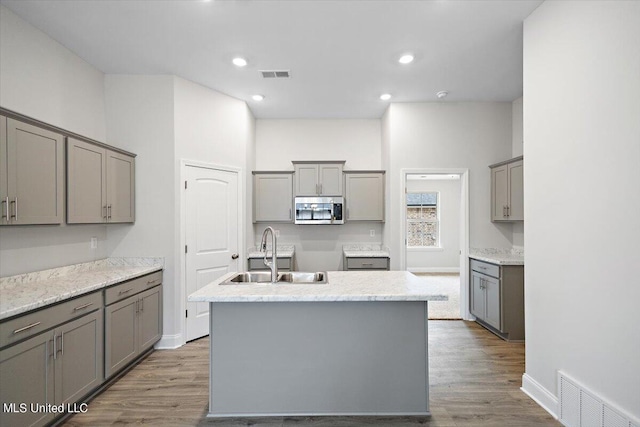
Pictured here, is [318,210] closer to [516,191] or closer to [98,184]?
[516,191]

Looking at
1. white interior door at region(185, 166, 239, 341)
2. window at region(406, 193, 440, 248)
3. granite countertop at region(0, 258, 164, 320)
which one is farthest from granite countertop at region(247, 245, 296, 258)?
window at region(406, 193, 440, 248)

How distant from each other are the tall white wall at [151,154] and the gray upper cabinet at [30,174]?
1017 millimetres

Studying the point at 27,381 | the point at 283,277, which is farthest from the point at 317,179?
the point at 27,381

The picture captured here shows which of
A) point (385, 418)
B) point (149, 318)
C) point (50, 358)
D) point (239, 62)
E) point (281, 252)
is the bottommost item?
point (385, 418)

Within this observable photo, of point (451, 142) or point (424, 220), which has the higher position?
point (451, 142)

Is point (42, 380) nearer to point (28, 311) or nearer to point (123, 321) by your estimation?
point (28, 311)

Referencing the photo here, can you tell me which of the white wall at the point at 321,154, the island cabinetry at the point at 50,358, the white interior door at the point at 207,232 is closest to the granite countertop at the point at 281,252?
the white wall at the point at 321,154

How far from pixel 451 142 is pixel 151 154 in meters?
3.95

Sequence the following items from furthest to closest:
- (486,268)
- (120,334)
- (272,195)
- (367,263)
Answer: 1. (272,195)
2. (367,263)
3. (486,268)
4. (120,334)

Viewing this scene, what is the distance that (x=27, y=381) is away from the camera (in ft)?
6.11

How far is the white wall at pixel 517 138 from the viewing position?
166 inches

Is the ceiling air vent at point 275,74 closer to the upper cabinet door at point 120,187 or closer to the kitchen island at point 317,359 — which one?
the upper cabinet door at point 120,187

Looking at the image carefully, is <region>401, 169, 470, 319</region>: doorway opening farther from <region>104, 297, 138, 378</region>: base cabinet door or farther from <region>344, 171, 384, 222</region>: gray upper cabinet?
<region>104, 297, 138, 378</region>: base cabinet door

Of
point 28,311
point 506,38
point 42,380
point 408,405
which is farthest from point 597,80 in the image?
point 42,380
